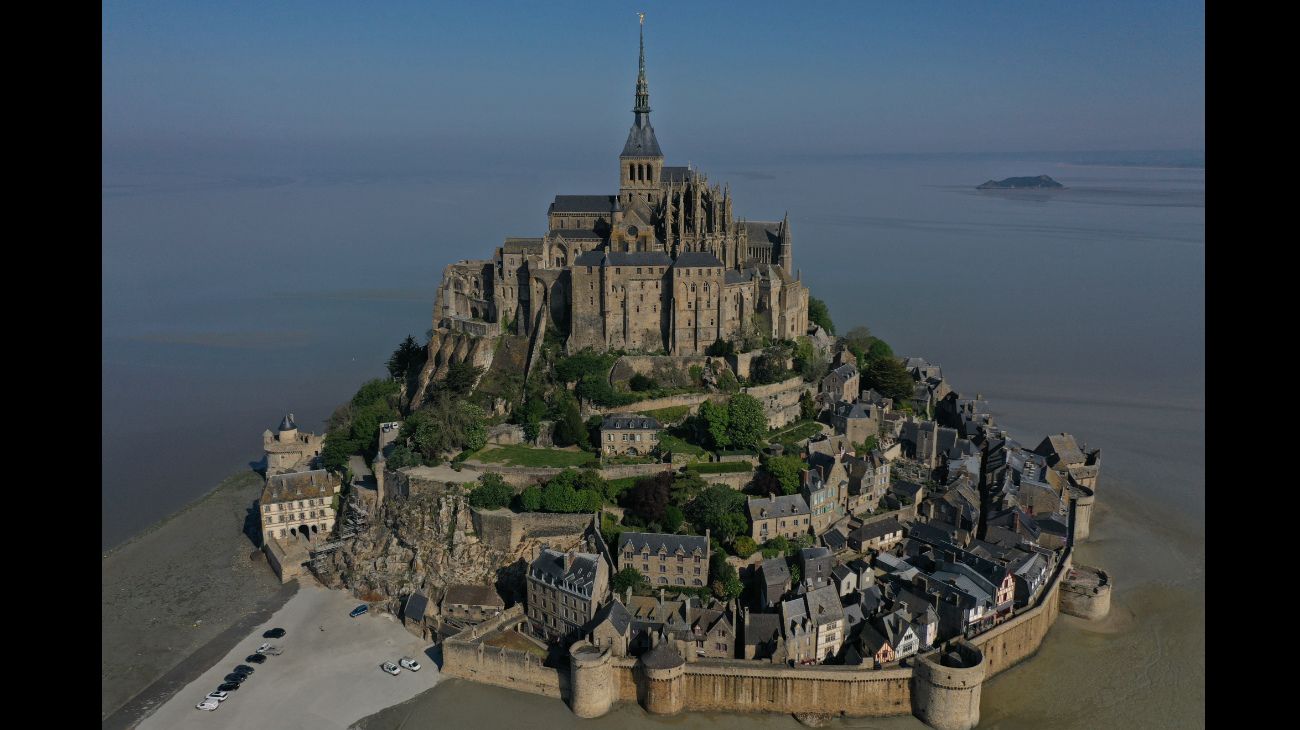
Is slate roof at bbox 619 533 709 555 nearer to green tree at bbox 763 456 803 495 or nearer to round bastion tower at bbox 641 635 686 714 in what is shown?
round bastion tower at bbox 641 635 686 714

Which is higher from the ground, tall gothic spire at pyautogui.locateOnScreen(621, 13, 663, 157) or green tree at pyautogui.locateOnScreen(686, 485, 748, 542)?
tall gothic spire at pyautogui.locateOnScreen(621, 13, 663, 157)

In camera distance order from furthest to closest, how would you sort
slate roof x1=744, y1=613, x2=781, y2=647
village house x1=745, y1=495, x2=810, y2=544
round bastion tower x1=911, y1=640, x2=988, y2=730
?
1. village house x1=745, y1=495, x2=810, y2=544
2. slate roof x1=744, y1=613, x2=781, y2=647
3. round bastion tower x1=911, y1=640, x2=988, y2=730

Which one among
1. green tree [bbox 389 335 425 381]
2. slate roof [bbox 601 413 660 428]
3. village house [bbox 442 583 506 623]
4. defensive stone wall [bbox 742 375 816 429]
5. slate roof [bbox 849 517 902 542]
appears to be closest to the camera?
village house [bbox 442 583 506 623]

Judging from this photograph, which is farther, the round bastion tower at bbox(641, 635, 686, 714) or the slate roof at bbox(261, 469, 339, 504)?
the slate roof at bbox(261, 469, 339, 504)

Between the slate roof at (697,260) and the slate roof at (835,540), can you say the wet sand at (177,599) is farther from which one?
the slate roof at (697,260)

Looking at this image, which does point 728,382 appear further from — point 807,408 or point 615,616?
point 615,616

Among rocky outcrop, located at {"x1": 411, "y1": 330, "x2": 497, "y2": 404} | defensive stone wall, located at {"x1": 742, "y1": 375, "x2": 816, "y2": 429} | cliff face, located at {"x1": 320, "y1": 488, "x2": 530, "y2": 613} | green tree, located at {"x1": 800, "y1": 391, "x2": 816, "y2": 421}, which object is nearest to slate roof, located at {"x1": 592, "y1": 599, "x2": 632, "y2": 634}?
cliff face, located at {"x1": 320, "y1": 488, "x2": 530, "y2": 613}

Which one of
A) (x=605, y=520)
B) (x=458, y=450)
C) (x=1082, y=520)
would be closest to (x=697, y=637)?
(x=605, y=520)

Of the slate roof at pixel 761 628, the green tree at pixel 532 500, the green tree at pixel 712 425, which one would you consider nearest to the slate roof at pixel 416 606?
the green tree at pixel 532 500
